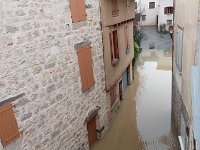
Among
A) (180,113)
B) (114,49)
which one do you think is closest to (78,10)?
(114,49)

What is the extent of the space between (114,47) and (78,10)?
445cm

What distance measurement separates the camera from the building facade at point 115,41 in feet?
37.1

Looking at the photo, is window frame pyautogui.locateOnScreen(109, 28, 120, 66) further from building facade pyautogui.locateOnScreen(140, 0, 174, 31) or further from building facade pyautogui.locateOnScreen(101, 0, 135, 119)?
building facade pyautogui.locateOnScreen(140, 0, 174, 31)

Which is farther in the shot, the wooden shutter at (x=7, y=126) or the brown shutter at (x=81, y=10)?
the brown shutter at (x=81, y=10)

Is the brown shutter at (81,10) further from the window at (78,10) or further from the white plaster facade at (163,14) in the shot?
the white plaster facade at (163,14)

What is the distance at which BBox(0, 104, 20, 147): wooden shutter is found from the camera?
6.12 metres

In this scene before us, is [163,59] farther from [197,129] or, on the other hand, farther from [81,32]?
[197,129]

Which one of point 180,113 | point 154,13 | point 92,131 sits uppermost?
point 154,13

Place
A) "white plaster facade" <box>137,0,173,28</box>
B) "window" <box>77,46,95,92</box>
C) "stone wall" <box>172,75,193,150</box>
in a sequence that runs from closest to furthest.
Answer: "stone wall" <box>172,75,193,150</box>, "window" <box>77,46,95,92</box>, "white plaster facade" <box>137,0,173,28</box>

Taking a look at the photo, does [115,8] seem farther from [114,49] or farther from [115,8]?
[114,49]

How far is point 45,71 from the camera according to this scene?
24.2ft

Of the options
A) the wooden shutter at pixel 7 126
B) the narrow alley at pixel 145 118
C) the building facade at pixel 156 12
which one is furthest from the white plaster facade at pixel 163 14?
the wooden shutter at pixel 7 126

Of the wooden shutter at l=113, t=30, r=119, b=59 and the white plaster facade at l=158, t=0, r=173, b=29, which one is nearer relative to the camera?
the wooden shutter at l=113, t=30, r=119, b=59

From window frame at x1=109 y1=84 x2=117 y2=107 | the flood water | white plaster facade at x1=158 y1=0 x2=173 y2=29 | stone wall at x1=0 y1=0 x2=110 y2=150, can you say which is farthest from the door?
white plaster facade at x1=158 y1=0 x2=173 y2=29
